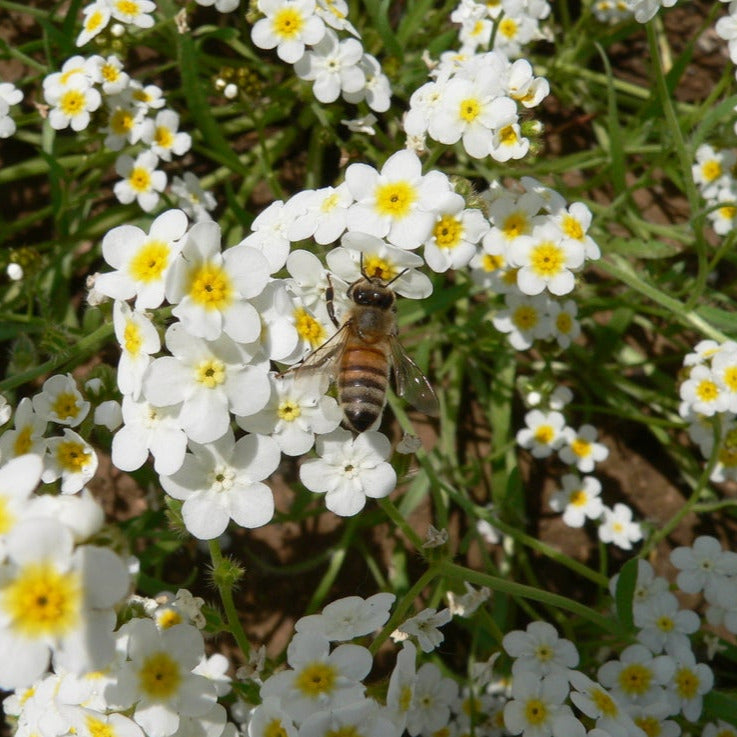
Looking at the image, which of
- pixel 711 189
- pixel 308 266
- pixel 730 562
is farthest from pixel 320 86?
pixel 730 562

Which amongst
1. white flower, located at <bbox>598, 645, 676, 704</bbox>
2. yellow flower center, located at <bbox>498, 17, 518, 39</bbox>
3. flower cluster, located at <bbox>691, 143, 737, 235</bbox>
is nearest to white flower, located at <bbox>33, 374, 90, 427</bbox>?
white flower, located at <bbox>598, 645, 676, 704</bbox>

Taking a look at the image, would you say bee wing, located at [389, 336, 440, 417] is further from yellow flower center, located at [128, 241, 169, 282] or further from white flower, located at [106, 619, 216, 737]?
white flower, located at [106, 619, 216, 737]

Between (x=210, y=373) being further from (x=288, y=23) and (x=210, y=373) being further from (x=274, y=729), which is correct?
(x=288, y=23)

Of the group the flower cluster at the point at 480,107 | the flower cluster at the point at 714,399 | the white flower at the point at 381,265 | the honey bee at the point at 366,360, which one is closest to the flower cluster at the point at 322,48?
the flower cluster at the point at 480,107

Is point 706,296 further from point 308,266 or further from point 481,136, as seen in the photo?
point 308,266

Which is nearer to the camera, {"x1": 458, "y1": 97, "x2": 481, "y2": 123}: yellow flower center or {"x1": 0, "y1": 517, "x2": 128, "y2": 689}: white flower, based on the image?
{"x1": 0, "y1": 517, "x2": 128, "y2": 689}: white flower
